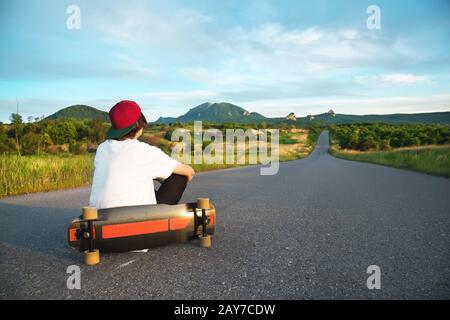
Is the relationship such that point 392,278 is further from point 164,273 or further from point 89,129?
point 89,129

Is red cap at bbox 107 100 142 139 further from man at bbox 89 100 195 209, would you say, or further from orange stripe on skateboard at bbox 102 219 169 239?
orange stripe on skateboard at bbox 102 219 169 239

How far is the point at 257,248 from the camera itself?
3611 mm

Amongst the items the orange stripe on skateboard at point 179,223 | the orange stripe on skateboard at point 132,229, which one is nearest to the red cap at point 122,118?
the orange stripe on skateboard at point 132,229

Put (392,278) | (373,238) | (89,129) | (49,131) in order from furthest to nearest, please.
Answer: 1. (89,129)
2. (49,131)
3. (373,238)
4. (392,278)

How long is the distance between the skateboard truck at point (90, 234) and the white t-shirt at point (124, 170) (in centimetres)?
40

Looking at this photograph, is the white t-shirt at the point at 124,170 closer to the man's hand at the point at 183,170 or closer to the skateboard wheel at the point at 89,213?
the man's hand at the point at 183,170

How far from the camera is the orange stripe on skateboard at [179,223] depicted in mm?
3277

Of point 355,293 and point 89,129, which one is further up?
point 89,129

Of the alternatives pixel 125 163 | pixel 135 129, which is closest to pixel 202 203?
pixel 125 163

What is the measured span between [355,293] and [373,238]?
1723 mm

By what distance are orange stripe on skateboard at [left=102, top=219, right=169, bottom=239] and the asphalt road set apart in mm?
315

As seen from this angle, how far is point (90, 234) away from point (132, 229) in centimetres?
36

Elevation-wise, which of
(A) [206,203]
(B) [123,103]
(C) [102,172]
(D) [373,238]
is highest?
(B) [123,103]
